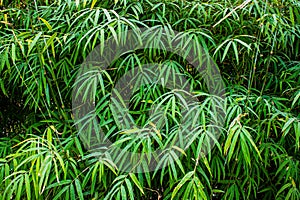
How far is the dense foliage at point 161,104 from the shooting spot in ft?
4.59

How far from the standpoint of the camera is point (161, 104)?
1.48 meters

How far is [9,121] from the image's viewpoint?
1.95 m

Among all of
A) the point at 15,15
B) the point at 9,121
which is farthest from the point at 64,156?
the point at 15,15

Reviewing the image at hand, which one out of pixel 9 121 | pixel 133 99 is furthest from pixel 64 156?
pixel 9 121

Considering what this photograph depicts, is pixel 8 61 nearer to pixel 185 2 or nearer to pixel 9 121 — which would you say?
pixel 9 121

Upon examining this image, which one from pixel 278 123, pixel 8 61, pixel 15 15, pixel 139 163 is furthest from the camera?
pixel 15 15

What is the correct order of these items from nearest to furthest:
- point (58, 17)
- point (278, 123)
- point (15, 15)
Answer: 1. point (278, 123)
2. point (58, 17)
3. point (15, 15)

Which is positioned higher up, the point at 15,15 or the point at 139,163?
the point at 15,15

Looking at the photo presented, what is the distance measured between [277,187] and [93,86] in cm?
97

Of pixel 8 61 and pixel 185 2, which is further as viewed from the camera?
pixel 185 2

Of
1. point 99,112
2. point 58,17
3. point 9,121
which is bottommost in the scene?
point 9,121

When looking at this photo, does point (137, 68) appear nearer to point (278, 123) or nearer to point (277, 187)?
point (278, 123)

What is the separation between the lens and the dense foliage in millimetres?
1399

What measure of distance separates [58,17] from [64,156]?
27.7 inches
